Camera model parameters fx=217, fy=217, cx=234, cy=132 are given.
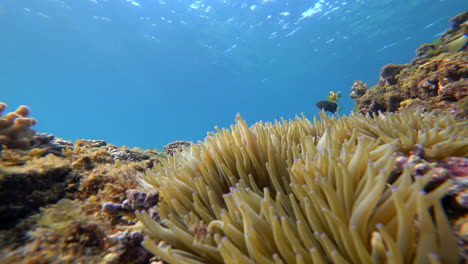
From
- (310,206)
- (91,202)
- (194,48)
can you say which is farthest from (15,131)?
(194,48)

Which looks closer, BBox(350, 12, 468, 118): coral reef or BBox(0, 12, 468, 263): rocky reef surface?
BBox(0, 12, 468, 263): rocky reef surface

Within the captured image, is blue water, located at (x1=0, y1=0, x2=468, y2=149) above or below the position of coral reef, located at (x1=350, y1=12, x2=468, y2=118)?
above

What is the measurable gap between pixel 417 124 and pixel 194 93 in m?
76.8

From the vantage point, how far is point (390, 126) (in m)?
2.19

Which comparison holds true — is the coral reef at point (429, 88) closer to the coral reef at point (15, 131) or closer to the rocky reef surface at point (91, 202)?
the rocky reef surface at point (91, 202)

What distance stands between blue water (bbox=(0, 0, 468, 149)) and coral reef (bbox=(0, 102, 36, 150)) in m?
6.03

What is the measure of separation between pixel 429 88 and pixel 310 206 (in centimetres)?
610

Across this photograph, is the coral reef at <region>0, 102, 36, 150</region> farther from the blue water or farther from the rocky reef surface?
the blue water

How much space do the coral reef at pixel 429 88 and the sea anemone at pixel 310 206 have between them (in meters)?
3.23

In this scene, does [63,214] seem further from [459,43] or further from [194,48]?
[194,48]

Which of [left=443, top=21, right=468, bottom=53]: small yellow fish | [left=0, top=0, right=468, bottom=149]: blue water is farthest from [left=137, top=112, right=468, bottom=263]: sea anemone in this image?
[left=0, top=0, right=468, bottom=149]: blue water

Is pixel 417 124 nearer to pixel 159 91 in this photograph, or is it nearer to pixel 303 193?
pixel 303 193

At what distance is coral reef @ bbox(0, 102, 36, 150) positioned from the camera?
3.14m

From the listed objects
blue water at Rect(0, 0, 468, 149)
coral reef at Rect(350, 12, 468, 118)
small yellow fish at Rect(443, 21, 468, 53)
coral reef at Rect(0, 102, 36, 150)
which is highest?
blue water at Rect(0, 0, 468, 149)
